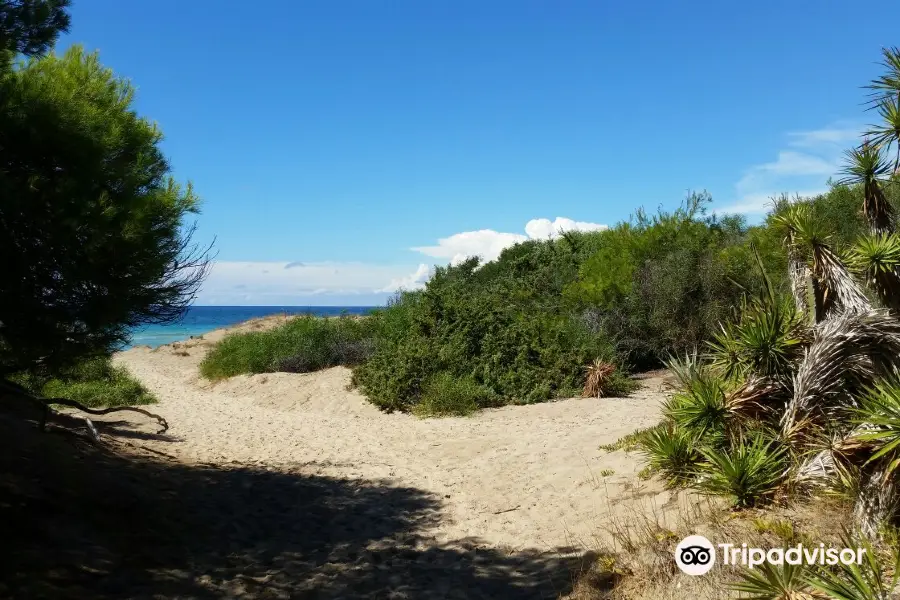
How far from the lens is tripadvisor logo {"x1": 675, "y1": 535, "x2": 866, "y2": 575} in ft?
13.7

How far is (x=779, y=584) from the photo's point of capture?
3.90m

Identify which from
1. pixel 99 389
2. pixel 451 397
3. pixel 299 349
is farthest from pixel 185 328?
pixel 451 397

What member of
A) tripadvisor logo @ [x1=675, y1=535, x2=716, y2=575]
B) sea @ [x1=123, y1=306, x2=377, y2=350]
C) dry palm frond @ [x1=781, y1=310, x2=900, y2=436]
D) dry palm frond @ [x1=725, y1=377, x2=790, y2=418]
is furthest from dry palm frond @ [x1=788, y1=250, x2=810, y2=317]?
sea @ [x1=123, y1=306, x2=377, y2=350]

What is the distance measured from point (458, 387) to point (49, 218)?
31.6 feet

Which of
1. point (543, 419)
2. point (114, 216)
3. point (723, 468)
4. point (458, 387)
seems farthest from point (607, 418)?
point (114, 216)

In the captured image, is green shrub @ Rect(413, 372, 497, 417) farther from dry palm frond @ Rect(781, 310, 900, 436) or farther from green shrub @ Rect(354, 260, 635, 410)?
dry palm frond @ Rect(781, 310, 900, 436)

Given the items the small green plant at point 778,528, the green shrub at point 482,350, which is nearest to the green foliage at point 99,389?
the green shrub at point 482,350

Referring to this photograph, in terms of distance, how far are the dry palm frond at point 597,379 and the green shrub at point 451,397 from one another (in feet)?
7.39

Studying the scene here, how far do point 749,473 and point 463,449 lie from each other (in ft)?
18.9

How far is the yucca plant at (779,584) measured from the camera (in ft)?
12.6

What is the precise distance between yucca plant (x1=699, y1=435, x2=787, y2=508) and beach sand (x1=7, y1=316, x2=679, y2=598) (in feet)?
1.88

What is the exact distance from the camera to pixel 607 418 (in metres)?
12.2

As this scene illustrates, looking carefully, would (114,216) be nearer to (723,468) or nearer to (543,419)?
(723,468)

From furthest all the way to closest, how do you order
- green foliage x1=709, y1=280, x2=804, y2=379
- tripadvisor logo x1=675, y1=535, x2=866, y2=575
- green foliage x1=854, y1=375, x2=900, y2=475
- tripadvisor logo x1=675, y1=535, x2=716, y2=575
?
green foliage x1=709, y1=280, x2=804, y2=379 < tripadvisor logo x1=675, y1=535, x2=716, y2=575 < green foliage x1=854, y1=375, x2=900, y2=475 < tripadvisor logo x1=675, y1=535, x2=866, y2=575
